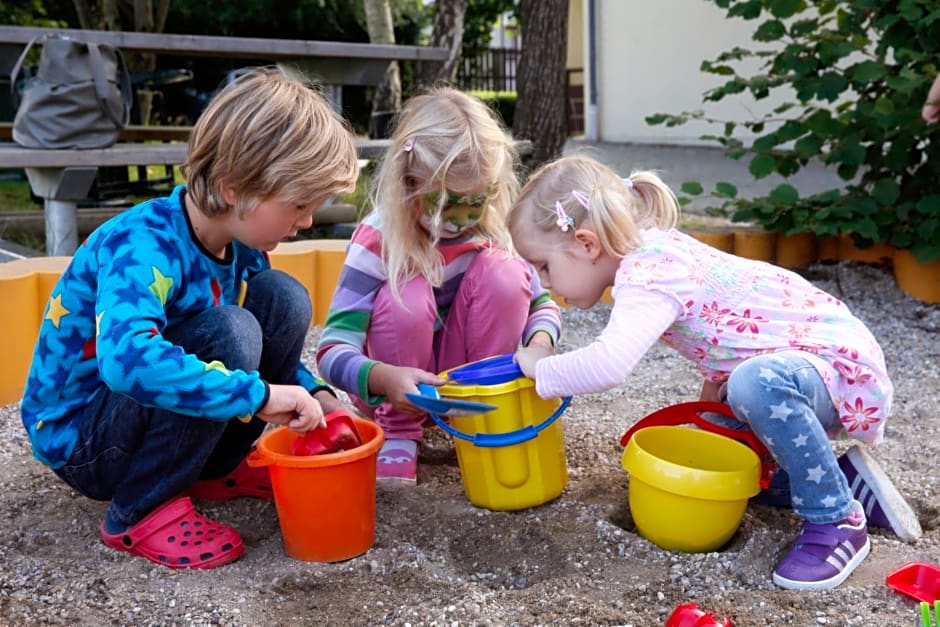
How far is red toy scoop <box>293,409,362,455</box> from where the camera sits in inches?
69.9

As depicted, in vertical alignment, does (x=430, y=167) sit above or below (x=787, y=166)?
above

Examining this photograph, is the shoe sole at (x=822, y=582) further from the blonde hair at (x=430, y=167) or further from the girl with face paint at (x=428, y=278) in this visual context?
the blonde hair at (x=430, y=167)

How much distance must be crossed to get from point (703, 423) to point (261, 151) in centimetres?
100

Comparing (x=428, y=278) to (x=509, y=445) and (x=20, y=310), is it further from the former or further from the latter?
(x=20, y=310)

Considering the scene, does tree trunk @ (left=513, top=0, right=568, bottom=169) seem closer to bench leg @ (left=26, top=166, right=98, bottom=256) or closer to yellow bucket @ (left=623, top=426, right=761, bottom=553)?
bench leg @ (left=26, top=166, right=98, bottom=256)

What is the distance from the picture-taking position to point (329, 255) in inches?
127

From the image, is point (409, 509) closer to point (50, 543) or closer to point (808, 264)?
point (50, 543)

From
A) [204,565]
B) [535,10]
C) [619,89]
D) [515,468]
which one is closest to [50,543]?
[204,565]

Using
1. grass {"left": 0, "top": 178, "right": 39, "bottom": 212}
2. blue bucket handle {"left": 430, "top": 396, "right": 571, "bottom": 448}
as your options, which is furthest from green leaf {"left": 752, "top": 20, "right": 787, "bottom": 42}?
grass {"left": 0, "top": 178, "right": 39, "bottom": 212}

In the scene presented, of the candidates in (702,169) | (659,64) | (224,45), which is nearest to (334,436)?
(224,45)

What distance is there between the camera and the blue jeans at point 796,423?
1645mm

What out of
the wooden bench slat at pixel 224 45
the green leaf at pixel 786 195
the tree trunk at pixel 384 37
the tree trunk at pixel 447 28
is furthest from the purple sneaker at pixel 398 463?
the tree trunk at pixel 384 37

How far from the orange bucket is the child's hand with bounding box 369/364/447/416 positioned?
0.51ft

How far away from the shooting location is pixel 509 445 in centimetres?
187
